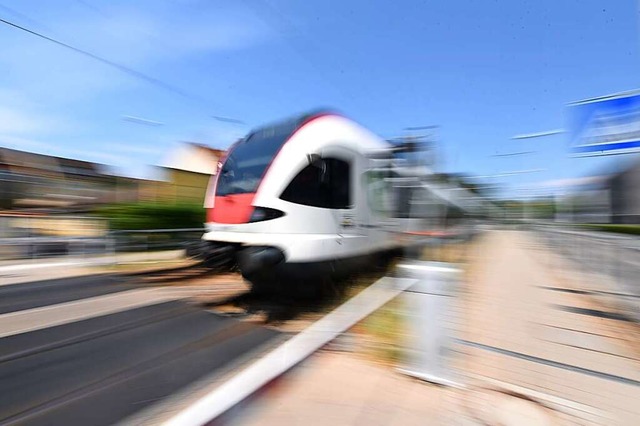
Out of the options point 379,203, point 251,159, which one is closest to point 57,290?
point 251,159

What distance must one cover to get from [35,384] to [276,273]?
2.68m

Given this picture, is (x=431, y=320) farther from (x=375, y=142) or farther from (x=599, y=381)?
(x=375, y=142)

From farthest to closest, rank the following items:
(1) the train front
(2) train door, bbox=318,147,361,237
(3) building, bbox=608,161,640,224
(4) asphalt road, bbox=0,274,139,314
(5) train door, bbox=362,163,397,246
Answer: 1. (3) building, bbox=608,161,640,224
2. (5) train door, bbox=362,163,397,246
3. (4) asphalt road, bbox=0,274,139,314
4. (2) train door, bbox=318,147,361,237
5. (1) the train front

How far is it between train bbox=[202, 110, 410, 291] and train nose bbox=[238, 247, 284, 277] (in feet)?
0.04

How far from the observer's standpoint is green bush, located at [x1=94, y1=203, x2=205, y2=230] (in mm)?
12312

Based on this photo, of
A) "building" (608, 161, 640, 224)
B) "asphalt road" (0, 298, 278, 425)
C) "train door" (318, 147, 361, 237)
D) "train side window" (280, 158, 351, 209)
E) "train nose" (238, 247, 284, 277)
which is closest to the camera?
"asphalt road" (0, 298, 278, 425)

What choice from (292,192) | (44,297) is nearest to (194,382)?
(292,192)

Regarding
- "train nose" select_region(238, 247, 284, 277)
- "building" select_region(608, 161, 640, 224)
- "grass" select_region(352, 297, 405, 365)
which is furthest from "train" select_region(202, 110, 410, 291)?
"building" select_region(608, 161, 640, 224)

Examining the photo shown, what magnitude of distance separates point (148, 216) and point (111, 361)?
9.69 m

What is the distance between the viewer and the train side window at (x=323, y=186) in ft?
17.2

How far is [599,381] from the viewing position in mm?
3365

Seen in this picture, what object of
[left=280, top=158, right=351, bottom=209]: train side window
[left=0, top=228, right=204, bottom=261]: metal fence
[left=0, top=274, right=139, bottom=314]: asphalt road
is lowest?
[left=0, top=274, right=139, bottom=314]: asphalt road

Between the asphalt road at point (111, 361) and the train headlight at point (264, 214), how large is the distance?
56.9 inches

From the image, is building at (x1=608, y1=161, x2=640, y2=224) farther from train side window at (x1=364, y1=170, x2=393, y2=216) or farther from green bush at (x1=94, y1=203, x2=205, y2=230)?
green bush at (x1=94, y1=203, x2=205, y2=230)
